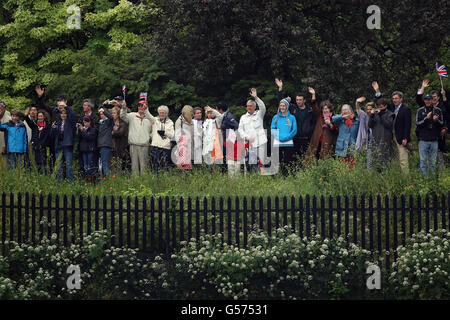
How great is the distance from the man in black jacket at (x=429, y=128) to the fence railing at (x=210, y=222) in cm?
446

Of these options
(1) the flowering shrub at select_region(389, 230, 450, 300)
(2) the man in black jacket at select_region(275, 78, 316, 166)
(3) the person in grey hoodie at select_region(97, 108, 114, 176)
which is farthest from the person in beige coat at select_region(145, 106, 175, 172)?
(1) the flowering shrub at select_region(389, 230, 450, 300)

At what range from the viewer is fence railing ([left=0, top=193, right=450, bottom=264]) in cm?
1052

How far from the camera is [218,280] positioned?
9.59 metres

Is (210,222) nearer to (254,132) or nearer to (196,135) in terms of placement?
(254,132)

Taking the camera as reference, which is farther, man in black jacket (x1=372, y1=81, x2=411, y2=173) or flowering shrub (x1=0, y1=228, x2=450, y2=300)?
man in black jacket (x1=372, y1=81, x2=411, y2=173)

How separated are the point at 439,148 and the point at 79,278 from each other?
946cm

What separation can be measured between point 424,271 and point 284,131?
735 centimetres

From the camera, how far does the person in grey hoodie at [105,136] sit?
16.6 metres

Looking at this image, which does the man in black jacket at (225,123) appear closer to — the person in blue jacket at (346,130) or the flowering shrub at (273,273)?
the person in blue jacket at (346,130)

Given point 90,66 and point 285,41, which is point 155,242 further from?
point 90,66

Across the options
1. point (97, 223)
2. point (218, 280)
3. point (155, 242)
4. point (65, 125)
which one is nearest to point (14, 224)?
point (97, 223)

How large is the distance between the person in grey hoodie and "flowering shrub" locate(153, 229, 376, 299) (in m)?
7.08

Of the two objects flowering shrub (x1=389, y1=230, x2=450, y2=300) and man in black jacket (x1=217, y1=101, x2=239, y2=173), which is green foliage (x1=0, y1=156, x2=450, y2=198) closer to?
man in black jacket (x1=217, y1=101, x2=239, y2=173)

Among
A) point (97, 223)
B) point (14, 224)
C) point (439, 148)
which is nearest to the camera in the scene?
point (97, 223)
